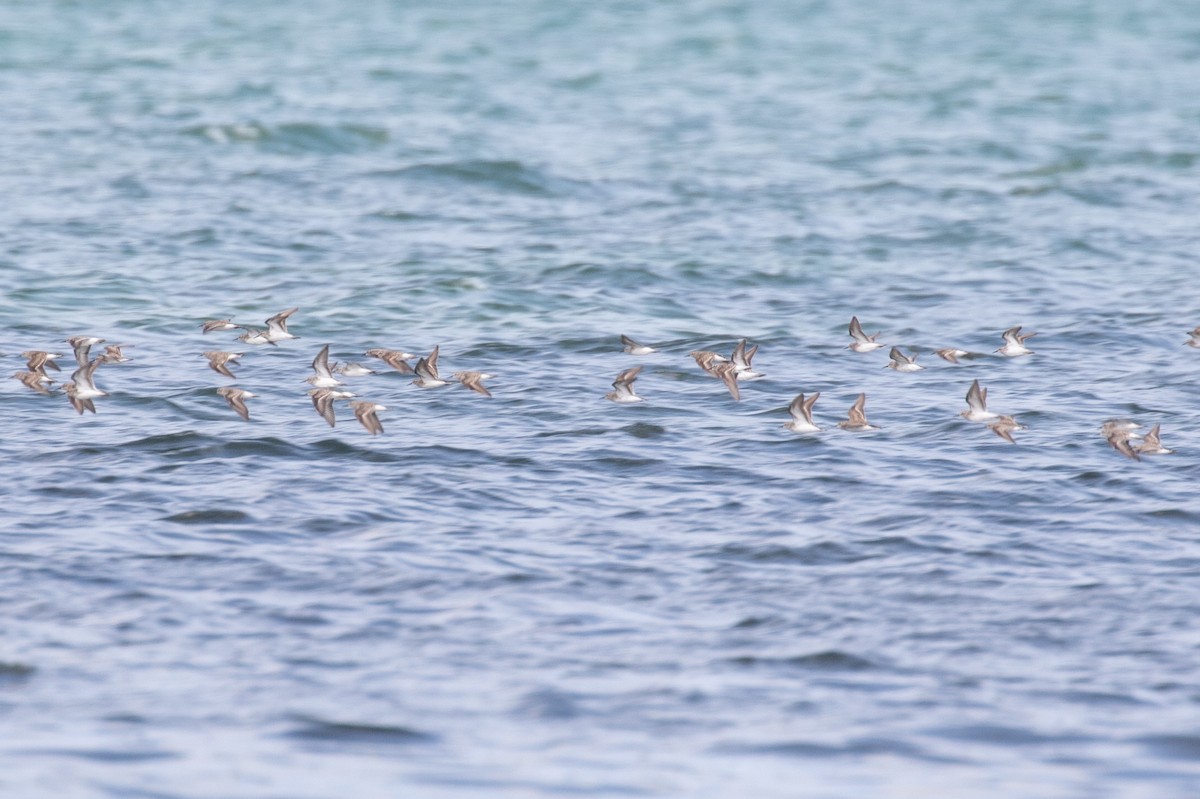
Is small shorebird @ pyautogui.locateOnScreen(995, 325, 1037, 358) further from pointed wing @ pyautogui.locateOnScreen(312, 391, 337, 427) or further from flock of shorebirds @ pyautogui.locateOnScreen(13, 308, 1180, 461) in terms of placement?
pointed wing @ pyautogui.locateOnScreen(312, 391, 337, 427)

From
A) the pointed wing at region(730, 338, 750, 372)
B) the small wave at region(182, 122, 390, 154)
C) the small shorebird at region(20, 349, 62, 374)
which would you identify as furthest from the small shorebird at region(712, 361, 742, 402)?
the small wave at region(182, 122, 390, 154)

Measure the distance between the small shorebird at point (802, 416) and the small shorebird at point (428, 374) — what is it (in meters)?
4.77

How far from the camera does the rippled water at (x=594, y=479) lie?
1414 centimetres

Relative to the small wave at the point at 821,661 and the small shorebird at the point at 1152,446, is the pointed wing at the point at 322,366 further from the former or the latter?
the small shorebird at the point at 1152,446

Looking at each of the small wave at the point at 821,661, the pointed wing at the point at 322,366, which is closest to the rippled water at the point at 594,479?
the small wave at the point at 821,661

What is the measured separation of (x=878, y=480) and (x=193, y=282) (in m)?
15.7

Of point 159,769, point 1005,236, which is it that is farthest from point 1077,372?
point 159,769

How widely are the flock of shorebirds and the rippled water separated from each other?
27cm

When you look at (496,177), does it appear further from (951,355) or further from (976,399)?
(976,399)

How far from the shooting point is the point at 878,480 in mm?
20750

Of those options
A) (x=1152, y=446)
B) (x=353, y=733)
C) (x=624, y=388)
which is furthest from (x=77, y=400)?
(x=1152, y=446)

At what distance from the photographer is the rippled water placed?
1414 cm

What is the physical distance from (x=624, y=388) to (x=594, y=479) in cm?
318

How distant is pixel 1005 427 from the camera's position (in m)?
22.0
